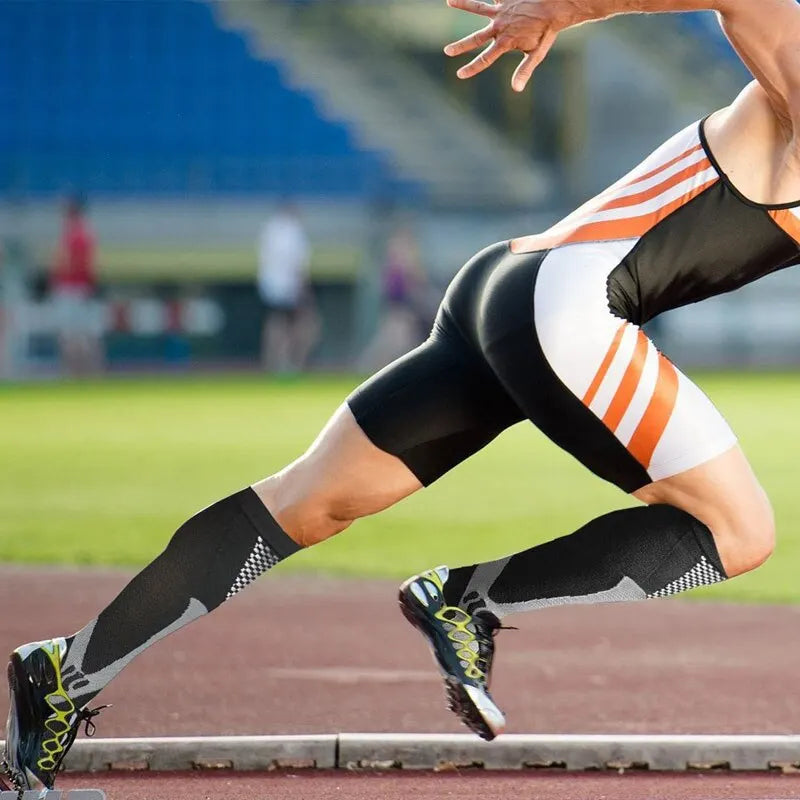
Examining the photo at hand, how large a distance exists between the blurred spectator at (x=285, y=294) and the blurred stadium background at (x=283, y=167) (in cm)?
78

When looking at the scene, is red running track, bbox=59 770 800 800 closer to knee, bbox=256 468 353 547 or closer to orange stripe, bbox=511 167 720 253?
knee, bbox=256 468 353 547

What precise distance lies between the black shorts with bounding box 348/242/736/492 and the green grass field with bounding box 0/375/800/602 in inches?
186

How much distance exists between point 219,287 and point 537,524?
63.5 ft

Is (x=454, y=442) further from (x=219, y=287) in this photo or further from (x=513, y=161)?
(x=513, y=161)

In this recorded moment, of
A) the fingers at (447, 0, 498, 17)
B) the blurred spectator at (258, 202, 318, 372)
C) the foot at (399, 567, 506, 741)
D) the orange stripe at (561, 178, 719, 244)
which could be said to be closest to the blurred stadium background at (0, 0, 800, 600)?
the blurred spectator at (258, 202, 318, 372)

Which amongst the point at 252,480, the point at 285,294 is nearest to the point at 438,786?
the point at 252,480

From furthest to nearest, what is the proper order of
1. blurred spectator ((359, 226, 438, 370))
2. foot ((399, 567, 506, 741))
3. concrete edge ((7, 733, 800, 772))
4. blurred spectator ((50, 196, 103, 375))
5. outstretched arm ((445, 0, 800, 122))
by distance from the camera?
blurred spectator ((359, 226, 438, 370)) < blurred spectator ((50, 196, 103, 375)) < concrete edge ((7, 733, 800, 772)) < foot ((399, 567, 506, 741)) < outstretched arm ((445, 0, 800, 122))

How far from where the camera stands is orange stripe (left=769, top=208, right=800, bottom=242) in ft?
12.4

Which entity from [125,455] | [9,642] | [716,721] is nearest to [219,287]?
[125,455]

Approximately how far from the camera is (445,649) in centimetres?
393

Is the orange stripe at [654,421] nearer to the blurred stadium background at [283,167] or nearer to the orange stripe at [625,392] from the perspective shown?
the orange stripe at [625,392]

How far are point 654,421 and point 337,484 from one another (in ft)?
2.56

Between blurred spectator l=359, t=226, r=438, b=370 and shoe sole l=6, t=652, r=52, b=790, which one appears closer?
shoe sole l=6, t=652, r=52, b=790

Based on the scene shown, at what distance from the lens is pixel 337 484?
13.2ft
